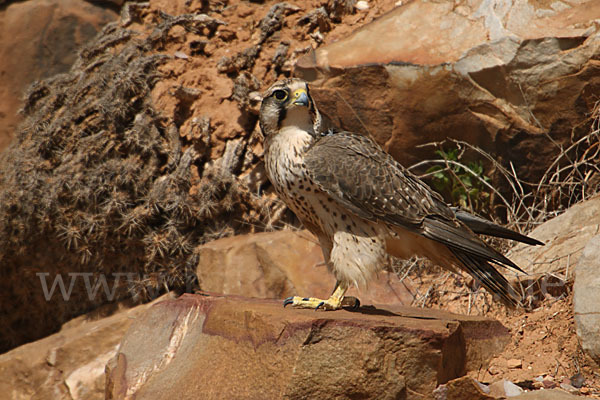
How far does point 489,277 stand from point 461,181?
164cm

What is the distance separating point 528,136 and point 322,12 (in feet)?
7.60

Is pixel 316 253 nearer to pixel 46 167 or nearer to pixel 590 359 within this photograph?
pixel 590 359

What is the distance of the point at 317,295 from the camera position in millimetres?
4727

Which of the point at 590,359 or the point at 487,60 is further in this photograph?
the point at 487,60

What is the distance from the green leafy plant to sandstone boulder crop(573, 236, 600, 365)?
1.80m

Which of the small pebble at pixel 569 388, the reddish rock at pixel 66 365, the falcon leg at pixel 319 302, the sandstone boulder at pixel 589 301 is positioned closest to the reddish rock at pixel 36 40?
the reddish rock at pixel 66 365

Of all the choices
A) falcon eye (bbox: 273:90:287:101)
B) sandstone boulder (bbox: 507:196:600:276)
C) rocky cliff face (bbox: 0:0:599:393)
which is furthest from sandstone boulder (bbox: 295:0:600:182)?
falcon eye (bbox: 273:90:287:101)


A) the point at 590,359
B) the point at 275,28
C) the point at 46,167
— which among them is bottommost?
the point at 590,359

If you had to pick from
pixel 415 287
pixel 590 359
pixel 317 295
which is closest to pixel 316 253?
pixel 317 295

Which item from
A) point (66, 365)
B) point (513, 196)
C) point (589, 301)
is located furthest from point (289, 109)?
point (66, 365)

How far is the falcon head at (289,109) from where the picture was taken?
3.34 meters

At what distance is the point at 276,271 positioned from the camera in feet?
16.1

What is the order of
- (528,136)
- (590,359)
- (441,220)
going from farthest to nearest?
(528,136)
(441,220)
(590,359)

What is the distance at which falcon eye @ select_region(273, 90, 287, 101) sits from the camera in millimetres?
3367
